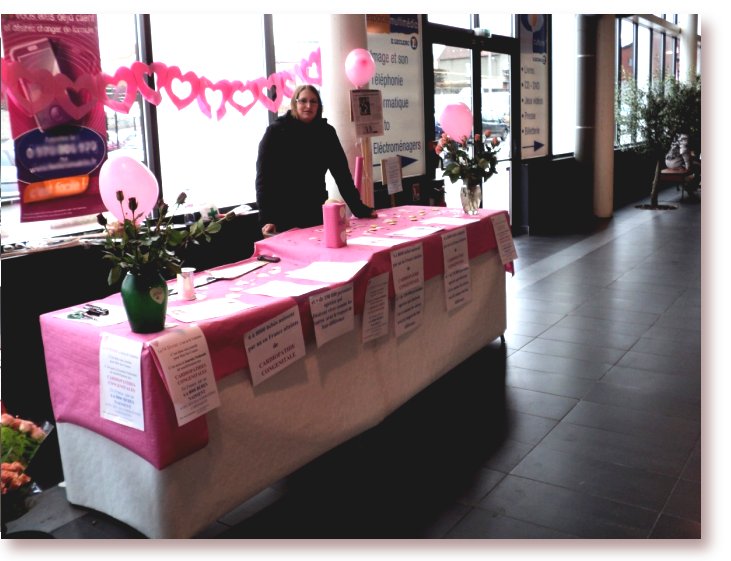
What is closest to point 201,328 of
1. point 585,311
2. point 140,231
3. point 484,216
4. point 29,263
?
point 140,231

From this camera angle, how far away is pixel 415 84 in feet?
21.9

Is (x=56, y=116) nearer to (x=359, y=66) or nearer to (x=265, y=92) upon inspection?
(x=265, y=92)

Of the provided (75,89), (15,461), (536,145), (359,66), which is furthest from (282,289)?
(536,145)

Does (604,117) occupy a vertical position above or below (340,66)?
below

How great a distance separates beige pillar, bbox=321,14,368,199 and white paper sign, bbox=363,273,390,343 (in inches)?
87.3

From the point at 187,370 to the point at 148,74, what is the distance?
9.23 feet

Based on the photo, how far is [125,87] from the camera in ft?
14.1

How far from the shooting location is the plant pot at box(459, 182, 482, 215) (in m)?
4.16

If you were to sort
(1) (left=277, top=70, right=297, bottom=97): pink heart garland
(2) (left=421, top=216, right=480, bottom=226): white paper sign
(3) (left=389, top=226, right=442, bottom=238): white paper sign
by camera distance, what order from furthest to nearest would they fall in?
1. (1) (left=277, top=70, right=297, bottom=97): pink heart garland
2. (2) (left=421, top=216, right=480, bottom=226): white paper sign
3. (3) (left=389, top=226, right=442, bottom=238): white paper sign

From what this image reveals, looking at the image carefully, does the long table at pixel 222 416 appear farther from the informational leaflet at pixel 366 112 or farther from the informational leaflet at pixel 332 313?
the informational leaflet at pixel 366 112

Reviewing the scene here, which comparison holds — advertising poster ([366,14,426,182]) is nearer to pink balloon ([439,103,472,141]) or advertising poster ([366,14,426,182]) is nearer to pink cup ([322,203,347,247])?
pink balloon ([439,103,472,141])

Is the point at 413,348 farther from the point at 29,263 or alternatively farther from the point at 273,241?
the point at 29,263

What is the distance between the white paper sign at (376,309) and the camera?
3047 mm

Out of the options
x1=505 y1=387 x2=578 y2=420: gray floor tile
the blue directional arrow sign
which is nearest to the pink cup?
x1=505 y1=387 x2=578 y2=420: gray floor tile
